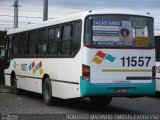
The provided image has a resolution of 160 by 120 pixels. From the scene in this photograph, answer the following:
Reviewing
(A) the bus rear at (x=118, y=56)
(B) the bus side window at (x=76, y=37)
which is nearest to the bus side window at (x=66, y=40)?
(B) the bus side window at (x=76, y=37)

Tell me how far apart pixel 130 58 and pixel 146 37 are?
0.88 metres

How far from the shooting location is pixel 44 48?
17.7 m

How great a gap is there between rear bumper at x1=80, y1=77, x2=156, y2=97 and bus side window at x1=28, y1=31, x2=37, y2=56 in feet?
16.8

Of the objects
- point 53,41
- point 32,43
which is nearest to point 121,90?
point 53,41

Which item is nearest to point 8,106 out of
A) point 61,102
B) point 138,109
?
point 61,102

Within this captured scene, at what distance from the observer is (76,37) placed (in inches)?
582

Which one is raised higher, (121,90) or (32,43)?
(32,43)

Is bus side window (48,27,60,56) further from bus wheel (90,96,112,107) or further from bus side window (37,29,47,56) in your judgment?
bus wheel (90,96,112,107)

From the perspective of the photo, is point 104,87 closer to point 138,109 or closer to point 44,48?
point 138,109

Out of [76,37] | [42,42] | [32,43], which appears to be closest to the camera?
[76,37]

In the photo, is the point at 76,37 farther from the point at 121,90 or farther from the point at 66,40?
the point at 121,90

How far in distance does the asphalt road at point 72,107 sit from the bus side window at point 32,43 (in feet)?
5.97

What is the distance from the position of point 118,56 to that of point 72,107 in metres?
3.09

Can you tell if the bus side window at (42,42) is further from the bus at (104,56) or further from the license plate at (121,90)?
the license plate at (121,90)
